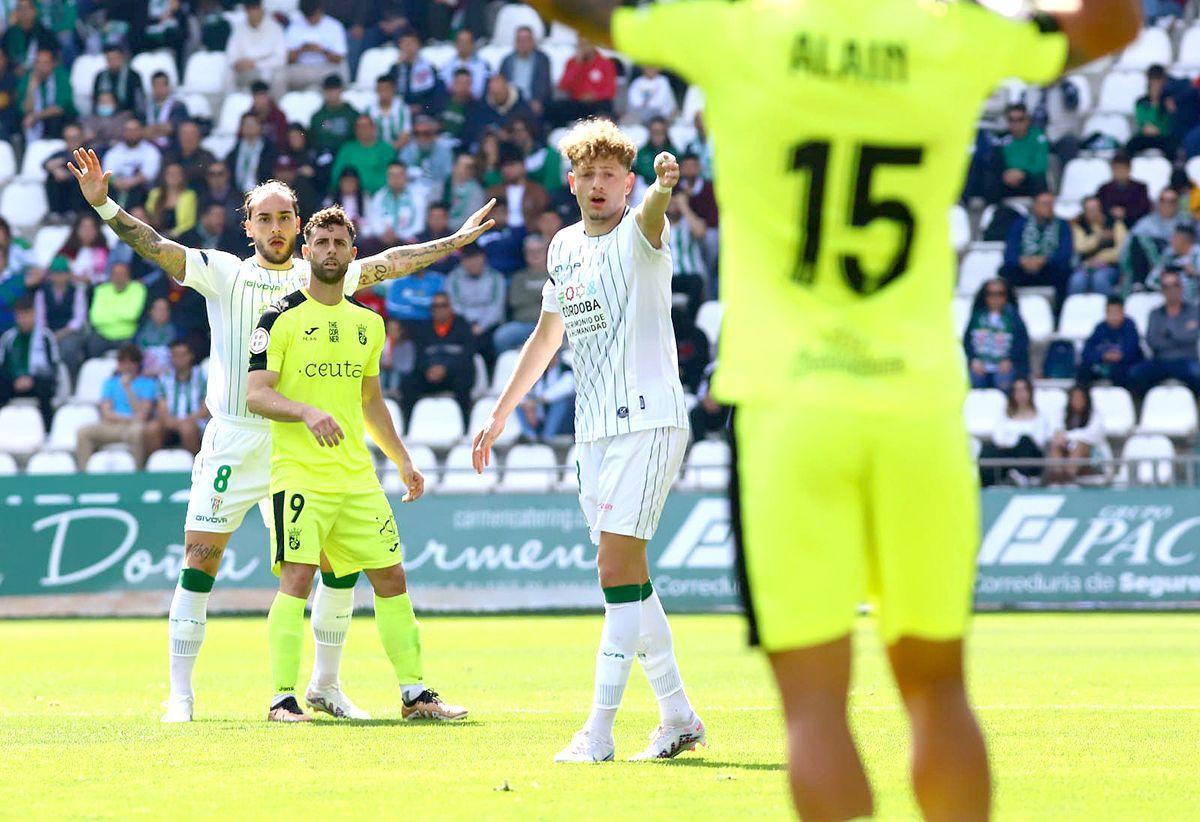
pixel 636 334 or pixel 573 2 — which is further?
pixel 636 334

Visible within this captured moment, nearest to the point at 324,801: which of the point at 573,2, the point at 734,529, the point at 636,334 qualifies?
the point at 636,334

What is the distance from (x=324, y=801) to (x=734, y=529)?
292 cm

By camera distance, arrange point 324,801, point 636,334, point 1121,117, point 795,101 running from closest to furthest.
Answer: point 795,101 → point 324,801 → point 636,334 → point 1121,117

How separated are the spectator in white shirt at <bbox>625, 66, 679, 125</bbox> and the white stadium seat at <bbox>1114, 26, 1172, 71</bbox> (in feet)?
19.4

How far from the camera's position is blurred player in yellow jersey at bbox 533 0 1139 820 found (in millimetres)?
3787

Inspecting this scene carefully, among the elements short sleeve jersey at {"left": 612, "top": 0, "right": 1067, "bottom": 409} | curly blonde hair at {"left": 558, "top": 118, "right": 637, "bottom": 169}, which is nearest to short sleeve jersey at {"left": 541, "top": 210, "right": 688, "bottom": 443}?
curly blonde hair at {"left": 558, "top": 118, "right": 637, "bottom": 169}

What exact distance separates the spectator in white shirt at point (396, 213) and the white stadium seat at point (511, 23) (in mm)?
3775

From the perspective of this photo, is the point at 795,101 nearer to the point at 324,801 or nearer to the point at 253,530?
the point at 324,801

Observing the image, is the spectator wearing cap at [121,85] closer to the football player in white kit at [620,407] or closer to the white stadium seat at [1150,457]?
the white stadium seat at [1150,457]

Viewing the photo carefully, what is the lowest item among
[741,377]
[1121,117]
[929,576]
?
[929,576]

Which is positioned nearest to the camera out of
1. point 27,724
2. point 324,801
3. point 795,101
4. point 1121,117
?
point 795,101

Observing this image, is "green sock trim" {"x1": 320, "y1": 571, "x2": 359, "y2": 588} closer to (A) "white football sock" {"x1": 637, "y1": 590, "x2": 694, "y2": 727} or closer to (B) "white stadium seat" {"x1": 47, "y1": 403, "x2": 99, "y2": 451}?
(A) "white football sock" {"x1": 637, "y1": 590, "x2": 694, "y2": 727}

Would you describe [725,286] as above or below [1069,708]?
above

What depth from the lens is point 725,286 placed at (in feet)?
13.1
